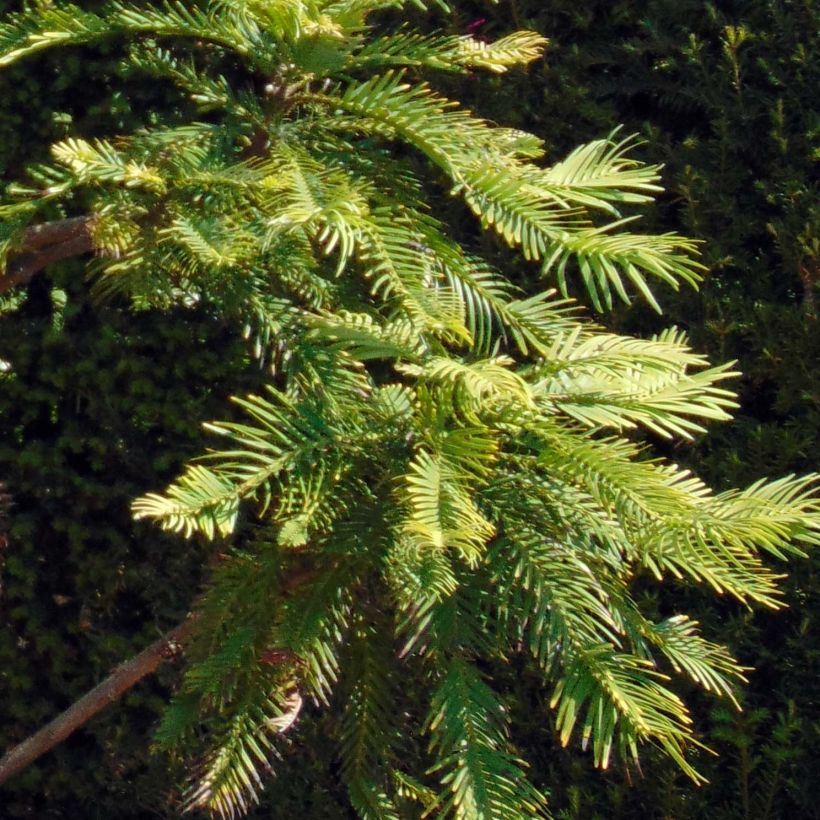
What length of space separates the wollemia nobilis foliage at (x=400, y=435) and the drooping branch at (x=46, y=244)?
0.21m

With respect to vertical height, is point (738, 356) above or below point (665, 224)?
below

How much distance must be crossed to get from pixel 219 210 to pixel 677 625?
31.7 inches

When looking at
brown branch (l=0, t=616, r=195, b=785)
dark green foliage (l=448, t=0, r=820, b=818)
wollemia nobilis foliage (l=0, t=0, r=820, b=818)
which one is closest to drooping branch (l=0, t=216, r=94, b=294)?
wollemia nobilis foliage (l=0, t=0, r=820, b=818)

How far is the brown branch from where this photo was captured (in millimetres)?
1735

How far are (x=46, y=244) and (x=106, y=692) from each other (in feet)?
2.51

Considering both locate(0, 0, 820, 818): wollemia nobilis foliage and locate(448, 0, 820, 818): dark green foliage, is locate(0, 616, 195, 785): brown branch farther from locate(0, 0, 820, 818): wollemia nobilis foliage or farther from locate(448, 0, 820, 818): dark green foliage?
locate(448, 0, 820, 818): dark green foliage

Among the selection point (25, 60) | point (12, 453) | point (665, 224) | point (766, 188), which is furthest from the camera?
point (12, 453)

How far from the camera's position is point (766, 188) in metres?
2.71

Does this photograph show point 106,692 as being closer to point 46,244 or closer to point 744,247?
point 46,244

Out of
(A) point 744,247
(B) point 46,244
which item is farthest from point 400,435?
(A) point 744,247

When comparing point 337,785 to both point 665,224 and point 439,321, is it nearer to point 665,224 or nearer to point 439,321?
point 665,224

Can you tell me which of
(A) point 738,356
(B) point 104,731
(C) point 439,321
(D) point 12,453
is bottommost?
(B) point 104,731

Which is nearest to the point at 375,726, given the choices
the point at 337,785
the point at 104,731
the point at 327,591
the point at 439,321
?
the point at 327,591

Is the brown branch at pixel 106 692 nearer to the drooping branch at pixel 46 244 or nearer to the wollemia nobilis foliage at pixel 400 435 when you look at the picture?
the wollemia nobilis foliage at pixel 400 435
